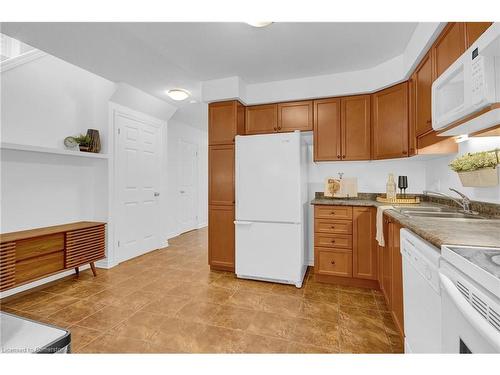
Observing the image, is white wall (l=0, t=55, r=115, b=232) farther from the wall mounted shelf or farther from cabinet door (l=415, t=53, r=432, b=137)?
cabinet door (l=415, t=53, r=432, b=137)

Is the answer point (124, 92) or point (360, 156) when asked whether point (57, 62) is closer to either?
point (124, 92)

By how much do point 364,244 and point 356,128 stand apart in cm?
137

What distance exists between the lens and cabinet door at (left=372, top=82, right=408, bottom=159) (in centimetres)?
261

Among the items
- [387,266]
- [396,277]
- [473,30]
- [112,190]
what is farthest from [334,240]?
[112,190]

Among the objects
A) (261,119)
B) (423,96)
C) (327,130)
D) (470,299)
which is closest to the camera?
(470,299)

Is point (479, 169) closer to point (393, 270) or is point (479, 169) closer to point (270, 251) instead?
point (393, 270)

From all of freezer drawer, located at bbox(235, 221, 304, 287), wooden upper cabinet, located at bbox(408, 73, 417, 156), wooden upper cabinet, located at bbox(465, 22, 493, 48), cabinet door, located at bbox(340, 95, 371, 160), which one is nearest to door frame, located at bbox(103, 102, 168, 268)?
freezer drawer, located at bbox(235, 221, 304, 287)

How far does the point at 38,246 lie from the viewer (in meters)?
2.54

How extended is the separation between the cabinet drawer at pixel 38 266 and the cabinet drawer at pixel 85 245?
86 millimetres

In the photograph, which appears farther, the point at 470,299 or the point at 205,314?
the point at 205,314

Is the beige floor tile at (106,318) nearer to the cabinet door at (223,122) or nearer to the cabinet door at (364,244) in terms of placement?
the cabinet door at (223,122)

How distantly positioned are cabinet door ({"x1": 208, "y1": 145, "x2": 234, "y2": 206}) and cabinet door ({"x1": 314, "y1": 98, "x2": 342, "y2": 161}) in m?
1.11
